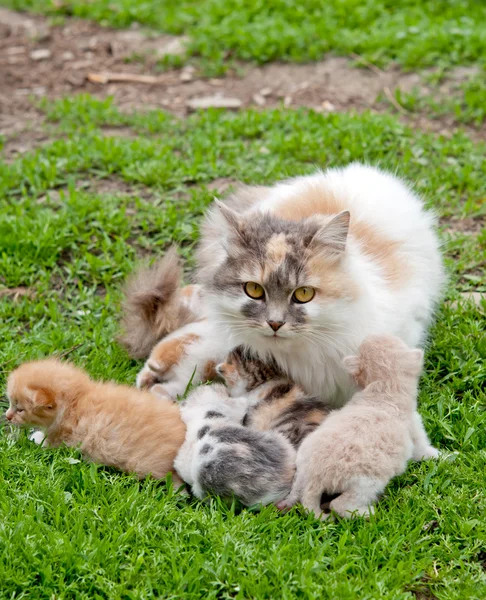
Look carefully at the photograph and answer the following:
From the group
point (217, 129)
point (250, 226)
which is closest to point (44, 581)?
point (250, 226)

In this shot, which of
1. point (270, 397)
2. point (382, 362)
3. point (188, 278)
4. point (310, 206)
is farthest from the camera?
point (188, 278)

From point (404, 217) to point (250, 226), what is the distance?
3.81 ft

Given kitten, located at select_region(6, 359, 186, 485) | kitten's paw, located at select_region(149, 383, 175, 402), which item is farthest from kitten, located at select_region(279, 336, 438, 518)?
kitten's paw, located at select_region(149, 383, 175, 402)

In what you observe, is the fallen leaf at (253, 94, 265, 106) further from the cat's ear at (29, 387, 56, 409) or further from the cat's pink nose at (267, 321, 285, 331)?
the cat's ear at (29, 387, 56, 409)

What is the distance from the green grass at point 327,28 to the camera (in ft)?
26.9

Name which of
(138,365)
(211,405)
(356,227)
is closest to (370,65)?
(356,227)

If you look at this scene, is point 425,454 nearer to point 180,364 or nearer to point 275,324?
point 275,324

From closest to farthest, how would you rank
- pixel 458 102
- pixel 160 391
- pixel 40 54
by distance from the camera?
pixel 160 391, pixel 458 102, pixel 40 54

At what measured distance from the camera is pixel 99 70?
28.8 ft

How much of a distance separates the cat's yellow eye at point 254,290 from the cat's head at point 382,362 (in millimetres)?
552

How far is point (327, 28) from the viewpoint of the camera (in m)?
8.69

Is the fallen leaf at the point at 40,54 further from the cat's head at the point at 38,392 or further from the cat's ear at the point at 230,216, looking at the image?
the cat's head at the point at 38,392

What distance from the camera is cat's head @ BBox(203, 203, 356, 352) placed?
405 cm

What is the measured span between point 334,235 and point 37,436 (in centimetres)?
193
